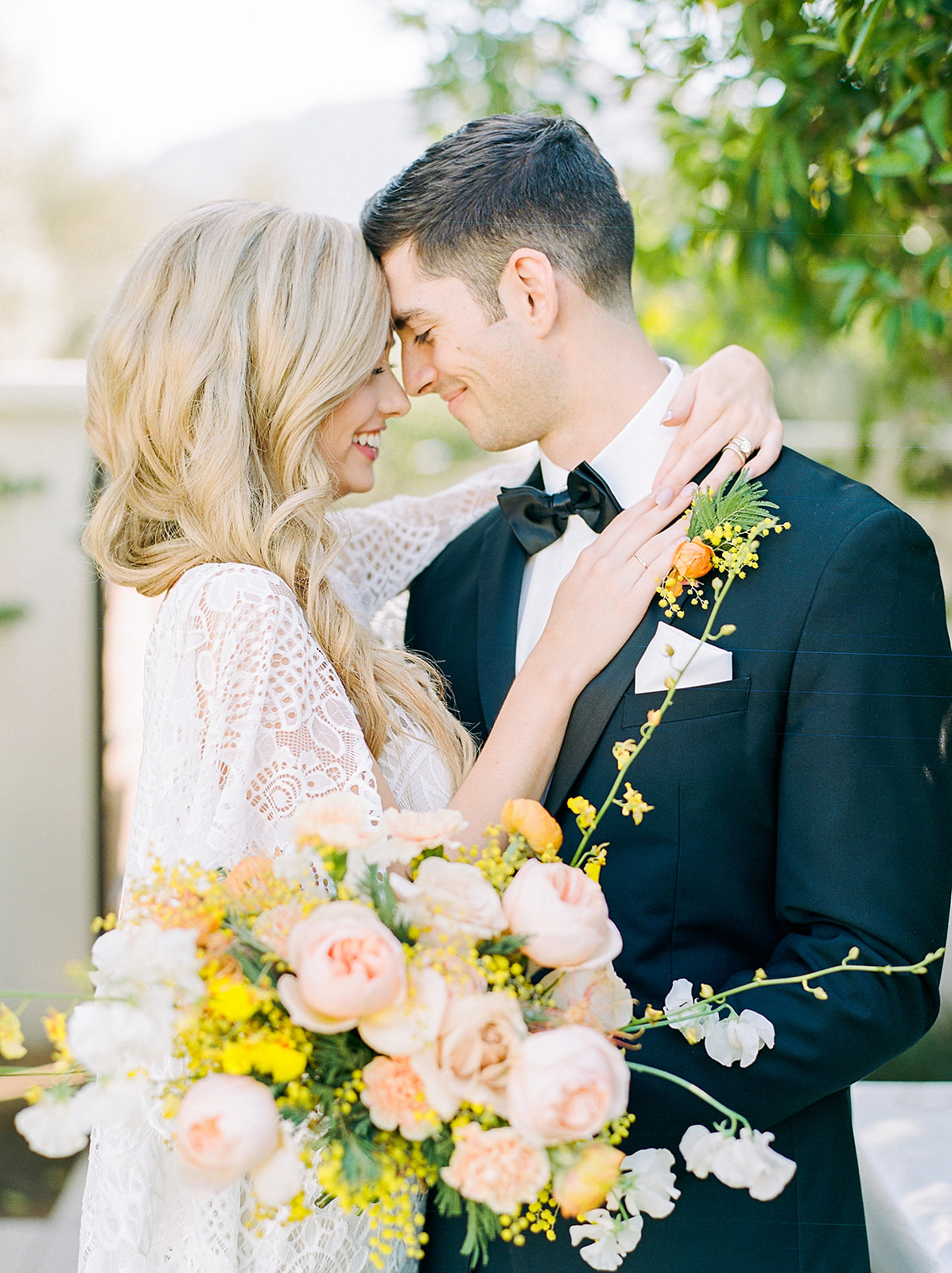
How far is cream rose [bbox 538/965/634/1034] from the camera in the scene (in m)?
0.80

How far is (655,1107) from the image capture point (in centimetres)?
108

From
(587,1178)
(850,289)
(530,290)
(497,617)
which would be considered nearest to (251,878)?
(587,1178)

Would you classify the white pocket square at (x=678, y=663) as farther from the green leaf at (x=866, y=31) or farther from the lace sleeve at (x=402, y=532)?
the green leaf at (x=866, y=31)

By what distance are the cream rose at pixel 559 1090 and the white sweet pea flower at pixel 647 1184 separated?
0.15 m

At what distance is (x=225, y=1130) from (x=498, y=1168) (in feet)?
0.59

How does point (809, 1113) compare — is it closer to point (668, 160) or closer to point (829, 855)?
point (829, 855)

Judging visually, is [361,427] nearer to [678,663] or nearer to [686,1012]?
[678,663]

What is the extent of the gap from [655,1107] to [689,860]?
262 mm

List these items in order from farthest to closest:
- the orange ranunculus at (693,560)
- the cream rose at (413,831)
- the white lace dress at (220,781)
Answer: the orange ranunculus at (693,560) < the white lace dress at (220,781) < the cream rose at (413,831)

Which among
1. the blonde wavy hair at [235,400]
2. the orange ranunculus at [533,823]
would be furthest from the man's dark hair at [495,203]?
the orange ranunculus at [533,823]

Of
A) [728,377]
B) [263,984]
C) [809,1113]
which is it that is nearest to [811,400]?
[728,377]

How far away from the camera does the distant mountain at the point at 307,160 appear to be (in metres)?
1.35

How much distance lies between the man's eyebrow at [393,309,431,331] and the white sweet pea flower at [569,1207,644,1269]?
109cm

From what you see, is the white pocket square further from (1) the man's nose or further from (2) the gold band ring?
(1) the man's nose
